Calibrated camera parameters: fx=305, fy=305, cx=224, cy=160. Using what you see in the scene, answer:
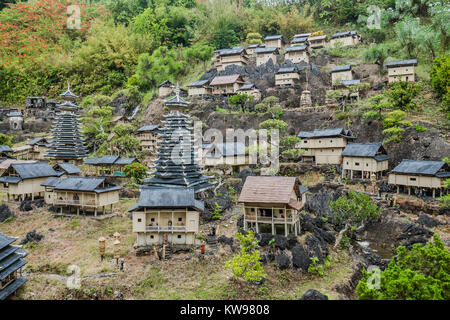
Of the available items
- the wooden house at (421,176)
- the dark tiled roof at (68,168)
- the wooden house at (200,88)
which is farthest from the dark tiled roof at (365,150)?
the wooden house at (200,88)

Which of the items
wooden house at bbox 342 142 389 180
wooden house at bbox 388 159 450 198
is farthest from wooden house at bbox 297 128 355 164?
wooden house at bbox 388 159 450 198

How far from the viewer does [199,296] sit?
67.4 feet

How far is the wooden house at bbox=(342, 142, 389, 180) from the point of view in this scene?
134ft

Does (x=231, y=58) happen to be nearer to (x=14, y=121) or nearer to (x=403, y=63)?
(x=403, y=63)

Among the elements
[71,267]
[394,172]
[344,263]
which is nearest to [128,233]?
[71,267]

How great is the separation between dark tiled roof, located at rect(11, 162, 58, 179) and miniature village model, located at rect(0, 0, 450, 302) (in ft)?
0.62

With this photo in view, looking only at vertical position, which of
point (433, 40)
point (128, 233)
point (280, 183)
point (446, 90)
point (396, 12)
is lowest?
point (128, 233)

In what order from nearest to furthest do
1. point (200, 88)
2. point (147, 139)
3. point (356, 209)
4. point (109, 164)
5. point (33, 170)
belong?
1. point (356, 209)
2. point (33, 170)
3. point (109, 164)
4. point (147, 139)
5. point (200, 88)

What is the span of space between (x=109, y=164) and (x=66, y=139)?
27.0ft

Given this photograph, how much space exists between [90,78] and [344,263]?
7612cm

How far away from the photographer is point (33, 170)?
1459 inches

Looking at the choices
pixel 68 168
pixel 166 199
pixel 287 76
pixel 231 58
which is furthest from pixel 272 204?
pixel 231 58

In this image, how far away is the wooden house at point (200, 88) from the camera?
69.6 meters

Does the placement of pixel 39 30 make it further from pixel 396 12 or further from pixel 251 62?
pixel 396 12
